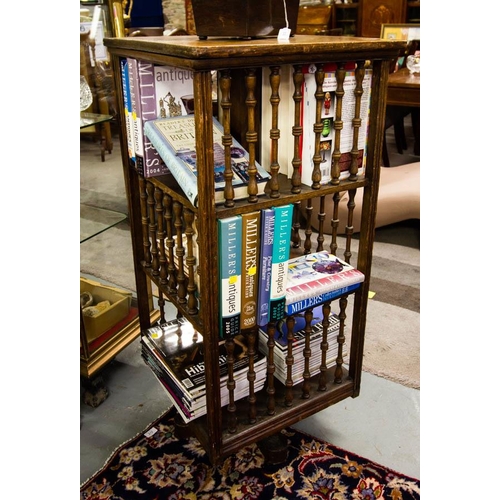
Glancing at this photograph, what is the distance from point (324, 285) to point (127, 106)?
2.24ft

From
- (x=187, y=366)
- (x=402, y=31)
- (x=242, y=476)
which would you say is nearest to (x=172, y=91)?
(x=187, y=366)

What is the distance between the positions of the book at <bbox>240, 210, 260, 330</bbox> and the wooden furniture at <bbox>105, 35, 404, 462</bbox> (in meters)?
0.03

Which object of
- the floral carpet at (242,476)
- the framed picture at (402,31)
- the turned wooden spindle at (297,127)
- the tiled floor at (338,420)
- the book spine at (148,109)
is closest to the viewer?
the turned wooden spindle at (297,127)

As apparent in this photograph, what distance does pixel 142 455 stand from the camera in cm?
155

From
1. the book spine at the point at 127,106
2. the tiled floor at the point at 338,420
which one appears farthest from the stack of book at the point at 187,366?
the book spine at the point at 127,106

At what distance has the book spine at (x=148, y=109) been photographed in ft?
3.92

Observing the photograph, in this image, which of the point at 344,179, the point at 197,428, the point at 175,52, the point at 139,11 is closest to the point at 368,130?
the point at 344,179

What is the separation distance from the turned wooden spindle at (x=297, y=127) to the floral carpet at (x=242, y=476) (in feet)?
2.77

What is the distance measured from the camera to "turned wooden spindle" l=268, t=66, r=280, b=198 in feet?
3.40

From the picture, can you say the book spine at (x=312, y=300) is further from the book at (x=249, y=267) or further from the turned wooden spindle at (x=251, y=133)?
the turned wooden spindle at (x=251, y=133)

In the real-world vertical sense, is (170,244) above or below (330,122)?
below

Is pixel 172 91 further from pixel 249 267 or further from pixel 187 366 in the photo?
pixel 187 366

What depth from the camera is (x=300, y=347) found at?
56.7 inches
